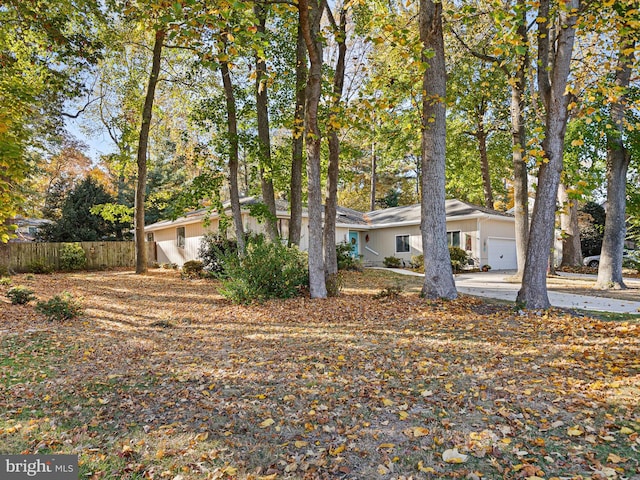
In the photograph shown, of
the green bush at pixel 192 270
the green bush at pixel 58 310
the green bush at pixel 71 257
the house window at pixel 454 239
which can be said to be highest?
the house window at pixel 454 239

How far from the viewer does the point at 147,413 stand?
3.39 metres

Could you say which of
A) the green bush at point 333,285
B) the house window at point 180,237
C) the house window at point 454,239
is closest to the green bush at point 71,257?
the house window at point 180,237

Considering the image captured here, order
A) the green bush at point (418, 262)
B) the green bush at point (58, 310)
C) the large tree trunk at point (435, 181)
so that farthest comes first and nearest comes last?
the green bush at point (418, 262) < the large tree trunk at point (435, 181) < the green bush at point (58, 310)

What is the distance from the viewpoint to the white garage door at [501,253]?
19.4 meters

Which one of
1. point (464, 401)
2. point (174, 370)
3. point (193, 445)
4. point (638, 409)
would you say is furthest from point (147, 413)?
point (638, 409)

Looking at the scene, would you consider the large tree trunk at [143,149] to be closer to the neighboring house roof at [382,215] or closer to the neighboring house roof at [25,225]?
the neighboring house roof at [382,215]

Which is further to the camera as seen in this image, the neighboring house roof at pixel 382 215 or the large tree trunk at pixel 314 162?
the neighboring house roof at pixel 382 215

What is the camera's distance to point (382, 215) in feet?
78.5

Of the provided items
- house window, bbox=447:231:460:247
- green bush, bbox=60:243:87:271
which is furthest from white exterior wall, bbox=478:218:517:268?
green bush, bbox=60:243:87:271

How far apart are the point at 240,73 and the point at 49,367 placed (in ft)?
37.6

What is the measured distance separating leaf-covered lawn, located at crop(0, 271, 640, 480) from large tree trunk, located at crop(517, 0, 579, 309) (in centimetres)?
61

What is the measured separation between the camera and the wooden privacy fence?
1748 cm

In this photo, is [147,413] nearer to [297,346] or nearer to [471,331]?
[297,346]

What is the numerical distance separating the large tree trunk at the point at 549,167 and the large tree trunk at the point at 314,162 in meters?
4.26
